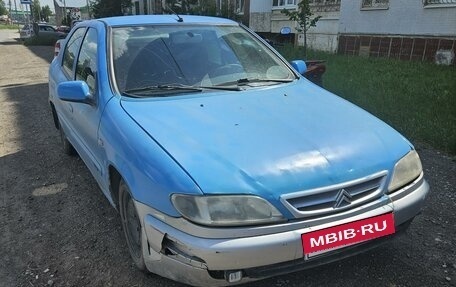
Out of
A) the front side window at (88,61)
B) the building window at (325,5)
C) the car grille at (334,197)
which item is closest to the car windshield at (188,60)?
the front side window at (88,61)

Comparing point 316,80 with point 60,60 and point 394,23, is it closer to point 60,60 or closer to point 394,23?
point 60,60

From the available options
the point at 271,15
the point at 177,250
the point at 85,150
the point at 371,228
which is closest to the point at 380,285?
the point at 371,228

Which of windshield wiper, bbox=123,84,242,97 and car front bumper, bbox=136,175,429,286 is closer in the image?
car front bumper, bbox=136,175,429,286

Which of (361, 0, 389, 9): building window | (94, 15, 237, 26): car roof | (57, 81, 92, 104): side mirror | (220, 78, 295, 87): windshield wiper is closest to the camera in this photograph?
(57, 81, 92, 104): side mirror

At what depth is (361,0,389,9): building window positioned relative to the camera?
39.9ft

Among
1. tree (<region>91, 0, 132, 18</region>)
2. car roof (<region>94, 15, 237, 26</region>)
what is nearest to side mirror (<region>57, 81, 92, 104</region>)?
car roof (<region>94, 15, 237, 26</region>)

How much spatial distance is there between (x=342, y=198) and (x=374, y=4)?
11722 millimetres

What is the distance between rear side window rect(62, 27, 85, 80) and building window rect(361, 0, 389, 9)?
32.5 ft

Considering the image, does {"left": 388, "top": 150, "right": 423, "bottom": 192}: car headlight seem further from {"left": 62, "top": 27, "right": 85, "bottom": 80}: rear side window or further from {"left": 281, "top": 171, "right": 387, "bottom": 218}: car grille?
{"left": 62, "top": 27, "right": 85, "bottom": 80}: rear side window

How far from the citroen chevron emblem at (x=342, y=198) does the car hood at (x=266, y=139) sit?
2.5 inches

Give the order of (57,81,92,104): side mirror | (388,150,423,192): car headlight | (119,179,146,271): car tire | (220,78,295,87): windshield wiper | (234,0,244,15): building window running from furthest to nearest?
(234,0,244,15): building window, (220,78,295,87): windshield wiper, (57,81,92,104): side mirror, (119,179,146,271): car tire, (388,150,423,192): car headlight

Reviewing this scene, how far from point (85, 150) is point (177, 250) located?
5.87ft

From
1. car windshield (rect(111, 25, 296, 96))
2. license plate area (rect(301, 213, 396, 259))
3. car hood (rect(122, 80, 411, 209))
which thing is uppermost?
car windshield (rect(111, 25, 296, 96))

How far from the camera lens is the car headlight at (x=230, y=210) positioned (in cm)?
212
